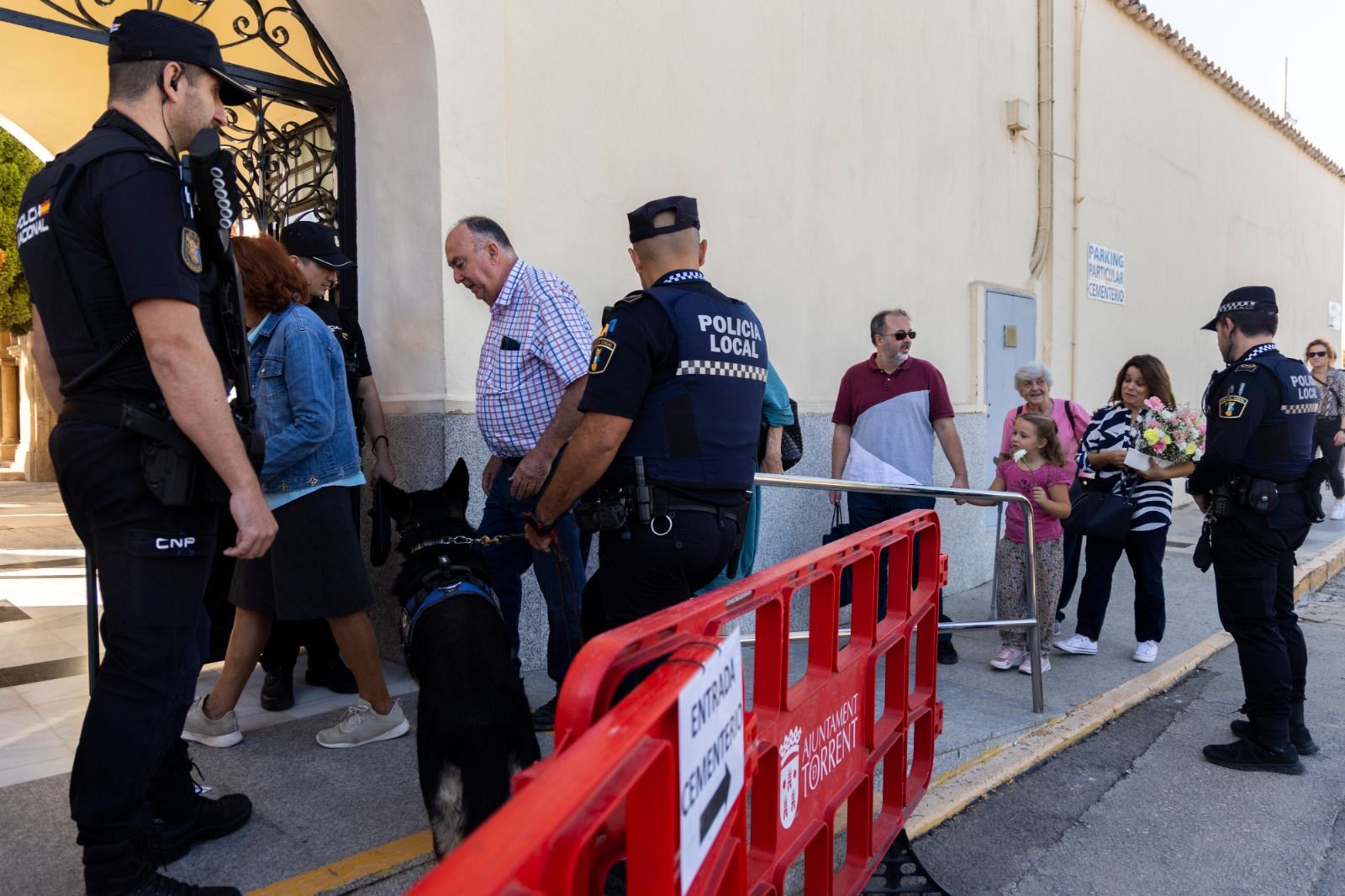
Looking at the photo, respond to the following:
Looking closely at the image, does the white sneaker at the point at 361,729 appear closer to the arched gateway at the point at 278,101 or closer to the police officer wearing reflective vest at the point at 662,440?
the police officer wearing reflective vest at the point at 662,440

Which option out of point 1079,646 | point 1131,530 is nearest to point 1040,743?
point 1079,646

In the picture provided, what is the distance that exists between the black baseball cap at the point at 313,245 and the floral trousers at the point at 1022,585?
3583 mm

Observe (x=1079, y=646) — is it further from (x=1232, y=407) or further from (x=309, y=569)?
(x=309, y=569)

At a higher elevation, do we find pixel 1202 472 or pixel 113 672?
pixel 1202 472

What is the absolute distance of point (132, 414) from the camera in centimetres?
208

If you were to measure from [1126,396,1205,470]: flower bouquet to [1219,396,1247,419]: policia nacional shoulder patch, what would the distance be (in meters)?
1.05

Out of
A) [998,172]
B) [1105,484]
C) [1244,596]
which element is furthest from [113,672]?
[998,172]

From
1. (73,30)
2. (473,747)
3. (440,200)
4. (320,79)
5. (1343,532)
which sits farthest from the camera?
(1343,532)

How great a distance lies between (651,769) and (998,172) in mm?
7951

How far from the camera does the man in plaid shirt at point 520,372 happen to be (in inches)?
134

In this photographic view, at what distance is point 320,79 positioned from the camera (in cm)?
461

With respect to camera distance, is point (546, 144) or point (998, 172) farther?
point (998, 172)

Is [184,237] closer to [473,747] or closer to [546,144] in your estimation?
[473,747]

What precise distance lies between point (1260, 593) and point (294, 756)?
150 inches
